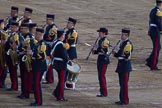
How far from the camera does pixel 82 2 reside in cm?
3838

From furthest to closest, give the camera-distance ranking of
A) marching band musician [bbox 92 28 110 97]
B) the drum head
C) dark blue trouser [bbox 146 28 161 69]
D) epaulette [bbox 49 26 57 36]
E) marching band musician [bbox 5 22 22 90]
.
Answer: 1. dark blue trouser [bbox 146 28 161 69]
2. epaulette [bbox 49 26 57 36]
3. the drum head
4. marching band musician [bbox 92 28 110 97]
5. marching band musician [bbox 5 22 22 90]

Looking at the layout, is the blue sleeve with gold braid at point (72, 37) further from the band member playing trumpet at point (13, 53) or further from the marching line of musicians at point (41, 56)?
the band member playing trumpet at point (13, 53)

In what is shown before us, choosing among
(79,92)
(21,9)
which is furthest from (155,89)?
(21,9)

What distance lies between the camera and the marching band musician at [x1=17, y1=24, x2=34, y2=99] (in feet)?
65.0

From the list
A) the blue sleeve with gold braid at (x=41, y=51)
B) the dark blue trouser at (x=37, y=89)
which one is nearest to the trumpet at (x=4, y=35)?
the blue sleeve with gold braid at (x=41, y=51)

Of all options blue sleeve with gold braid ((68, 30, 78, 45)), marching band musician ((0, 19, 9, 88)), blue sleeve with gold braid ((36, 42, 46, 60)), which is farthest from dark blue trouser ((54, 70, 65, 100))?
marching band musician ((0, 19, 9, 88))

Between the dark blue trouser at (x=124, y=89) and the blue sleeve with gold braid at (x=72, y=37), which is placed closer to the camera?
the dark blue trouser at (x=124, y=89)

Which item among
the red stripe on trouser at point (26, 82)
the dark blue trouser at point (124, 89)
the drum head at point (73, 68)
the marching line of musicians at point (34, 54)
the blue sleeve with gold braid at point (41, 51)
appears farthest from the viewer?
the drum head at point (73, 68)

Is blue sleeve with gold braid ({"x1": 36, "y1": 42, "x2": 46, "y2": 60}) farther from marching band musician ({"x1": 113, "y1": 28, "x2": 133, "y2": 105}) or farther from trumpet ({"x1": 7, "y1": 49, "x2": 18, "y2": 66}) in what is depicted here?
marching band musician ({"x1": 113, "y1": 28, "x2": 133, "y2": 105})

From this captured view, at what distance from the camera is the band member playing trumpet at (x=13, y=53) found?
20438 millimetres

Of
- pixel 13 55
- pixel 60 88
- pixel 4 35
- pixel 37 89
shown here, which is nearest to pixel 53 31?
pixel 4 35

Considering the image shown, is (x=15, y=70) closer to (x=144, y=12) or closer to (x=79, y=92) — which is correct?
(x=79, y=92)

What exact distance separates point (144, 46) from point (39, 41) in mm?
9886

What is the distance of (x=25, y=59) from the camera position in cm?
1994
